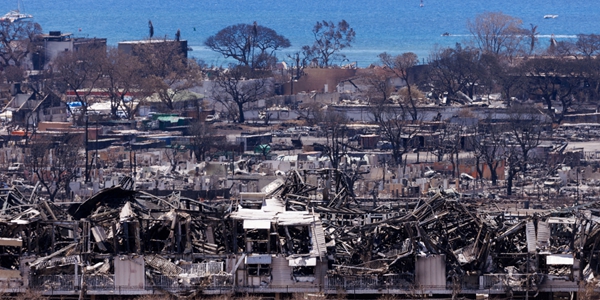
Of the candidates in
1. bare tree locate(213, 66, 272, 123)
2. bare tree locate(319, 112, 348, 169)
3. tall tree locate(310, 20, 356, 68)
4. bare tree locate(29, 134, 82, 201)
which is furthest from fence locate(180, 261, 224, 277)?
tall tree locate(310, 20, 356, 68)

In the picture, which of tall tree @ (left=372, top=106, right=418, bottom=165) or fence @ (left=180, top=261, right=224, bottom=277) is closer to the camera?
fence @ (left=180, top=261, right=224, bottom=277)

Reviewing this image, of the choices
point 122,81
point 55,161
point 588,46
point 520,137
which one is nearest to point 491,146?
point 520,137

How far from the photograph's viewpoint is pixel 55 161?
4281 cm

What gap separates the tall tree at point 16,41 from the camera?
72.3m

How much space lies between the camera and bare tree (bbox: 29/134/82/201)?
130ft

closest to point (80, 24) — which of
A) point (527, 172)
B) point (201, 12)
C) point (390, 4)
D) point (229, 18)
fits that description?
point (229, 18)

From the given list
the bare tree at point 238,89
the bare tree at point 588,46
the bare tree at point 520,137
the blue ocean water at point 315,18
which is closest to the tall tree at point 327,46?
the bare tree at point 238,89

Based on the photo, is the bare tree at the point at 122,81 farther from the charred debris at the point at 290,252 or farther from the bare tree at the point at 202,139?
the charred debris at the point at 290,252

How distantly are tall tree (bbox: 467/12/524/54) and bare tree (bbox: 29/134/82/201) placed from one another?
29964mm

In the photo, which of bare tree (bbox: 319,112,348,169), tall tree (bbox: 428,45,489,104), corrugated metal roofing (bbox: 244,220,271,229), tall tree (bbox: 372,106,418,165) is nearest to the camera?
corrugated metal roofing (bbox: 244,220,271,229)

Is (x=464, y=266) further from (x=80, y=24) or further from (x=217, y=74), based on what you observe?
(x=80, y=24)

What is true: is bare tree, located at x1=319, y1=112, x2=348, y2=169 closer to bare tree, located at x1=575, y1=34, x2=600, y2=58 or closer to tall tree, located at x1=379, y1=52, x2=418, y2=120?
tall tree, located at x1=379, y1=52, x2=418, y2=120

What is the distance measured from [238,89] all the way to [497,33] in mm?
19093

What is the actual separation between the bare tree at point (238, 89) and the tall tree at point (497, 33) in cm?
1326
